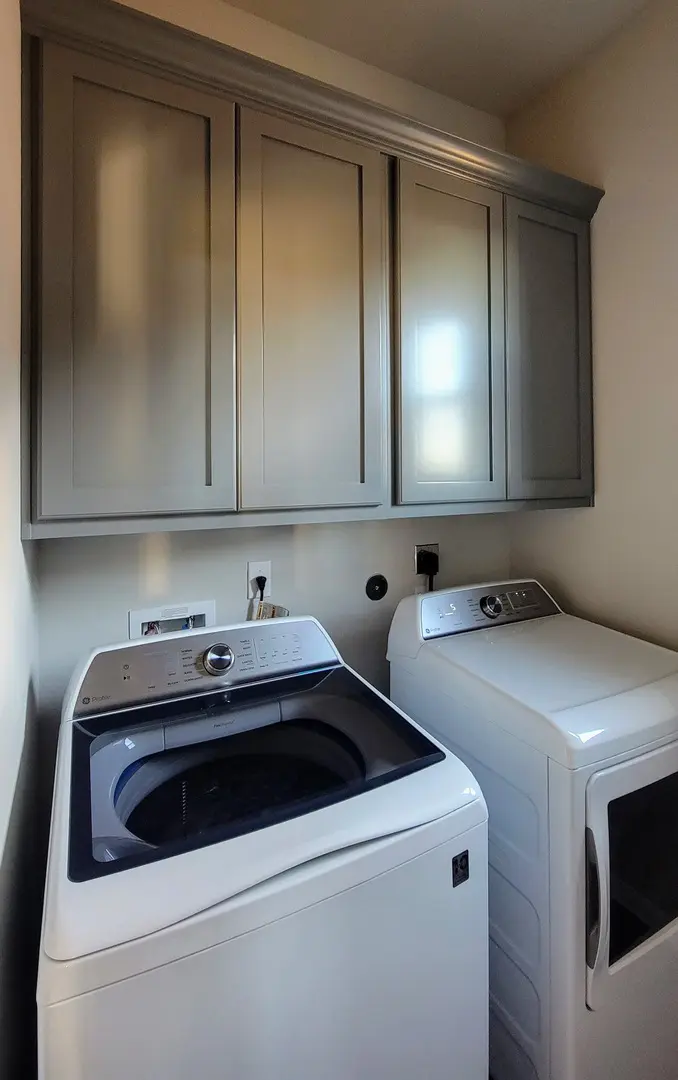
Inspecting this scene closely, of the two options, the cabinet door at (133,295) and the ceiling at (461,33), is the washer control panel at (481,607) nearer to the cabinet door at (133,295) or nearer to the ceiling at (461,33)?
the cabinet door at (133,295)

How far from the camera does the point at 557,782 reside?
1033 millimetres

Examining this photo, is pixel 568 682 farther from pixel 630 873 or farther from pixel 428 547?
pixel 428 547

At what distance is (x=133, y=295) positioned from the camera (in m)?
1.08

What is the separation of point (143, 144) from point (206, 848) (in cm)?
128

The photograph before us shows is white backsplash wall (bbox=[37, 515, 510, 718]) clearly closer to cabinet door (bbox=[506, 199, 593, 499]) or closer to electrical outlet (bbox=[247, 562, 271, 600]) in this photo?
electrical outlet (bbox=[247, 562, 271, 600])

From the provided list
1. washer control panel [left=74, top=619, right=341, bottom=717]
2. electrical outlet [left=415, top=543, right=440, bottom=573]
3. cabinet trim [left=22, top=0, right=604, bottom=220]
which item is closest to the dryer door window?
washer control panel [left=74, top=619, right=341, bottom=717]

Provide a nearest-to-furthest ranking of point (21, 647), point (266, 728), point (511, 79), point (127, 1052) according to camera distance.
Result: point (127, 1052), point (21, 647), point (266, 728), point (511, 79)

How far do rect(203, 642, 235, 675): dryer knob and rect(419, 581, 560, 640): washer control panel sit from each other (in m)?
0.54

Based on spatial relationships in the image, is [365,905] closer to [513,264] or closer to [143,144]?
[143,144]

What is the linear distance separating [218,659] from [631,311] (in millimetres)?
1511

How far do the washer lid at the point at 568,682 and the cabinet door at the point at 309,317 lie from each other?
0.49 metres

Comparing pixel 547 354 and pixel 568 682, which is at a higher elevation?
pixel 547 354

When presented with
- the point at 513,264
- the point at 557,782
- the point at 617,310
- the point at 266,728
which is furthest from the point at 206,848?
the point at 617,310

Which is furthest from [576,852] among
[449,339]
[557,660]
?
[449,339]
